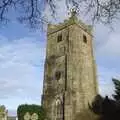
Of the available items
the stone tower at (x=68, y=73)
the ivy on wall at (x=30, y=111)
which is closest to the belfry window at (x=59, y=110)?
the stone tower at (x=68, y=73)

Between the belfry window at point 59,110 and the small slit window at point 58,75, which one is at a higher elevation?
the small slit window at point 58,75

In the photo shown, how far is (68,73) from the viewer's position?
168 ft

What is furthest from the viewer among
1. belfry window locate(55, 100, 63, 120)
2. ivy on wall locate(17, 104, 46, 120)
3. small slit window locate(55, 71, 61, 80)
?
small slit window locate(55, 71, 61, 80)

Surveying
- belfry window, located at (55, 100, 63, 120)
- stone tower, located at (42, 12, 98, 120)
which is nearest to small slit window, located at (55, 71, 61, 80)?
stone tower, located at (42, 12, 98, 120)

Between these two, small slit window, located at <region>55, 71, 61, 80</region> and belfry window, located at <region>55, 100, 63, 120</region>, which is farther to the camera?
small slit window, located at <region>55, 71, 61, 80</region>

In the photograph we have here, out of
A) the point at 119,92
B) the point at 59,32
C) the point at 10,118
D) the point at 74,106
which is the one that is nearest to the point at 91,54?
the point at 59,32

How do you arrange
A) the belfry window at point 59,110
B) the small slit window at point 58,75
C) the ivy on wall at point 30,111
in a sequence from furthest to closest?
1. the small slit window at point 58,75
2. the ivy on wall at point 30,111
3. the belfry window at point 59,110

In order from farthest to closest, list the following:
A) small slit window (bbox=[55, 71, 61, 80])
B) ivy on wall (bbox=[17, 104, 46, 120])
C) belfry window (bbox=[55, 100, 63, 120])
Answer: small slit window (bbox=[55, 71, 61, 80]) < ivy on wall (bbox=[17, 104, 46, 120]) < belfry window (bbox=[55, 100, 63, 120])

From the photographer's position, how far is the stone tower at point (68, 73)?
49.6m

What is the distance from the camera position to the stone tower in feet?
163

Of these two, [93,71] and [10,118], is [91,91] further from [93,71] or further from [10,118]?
[10,118]

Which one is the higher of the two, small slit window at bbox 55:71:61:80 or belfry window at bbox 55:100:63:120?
small slit window at bbox 55:71:61:80

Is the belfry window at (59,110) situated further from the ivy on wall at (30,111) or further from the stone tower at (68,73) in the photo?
the ivy on wall at (30,111)

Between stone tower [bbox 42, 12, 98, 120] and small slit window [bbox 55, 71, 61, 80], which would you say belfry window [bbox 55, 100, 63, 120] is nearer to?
stone tower [bbox 42, 12, 98, 120]
